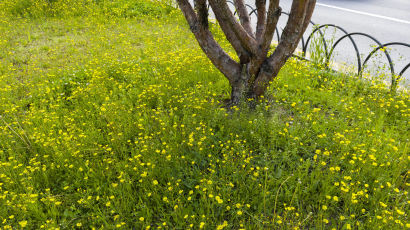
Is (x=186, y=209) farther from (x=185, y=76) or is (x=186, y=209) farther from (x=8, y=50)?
(x=8, y=50)

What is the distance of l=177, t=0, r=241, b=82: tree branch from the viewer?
3.92 meters

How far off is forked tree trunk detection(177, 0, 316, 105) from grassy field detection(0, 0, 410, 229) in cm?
39

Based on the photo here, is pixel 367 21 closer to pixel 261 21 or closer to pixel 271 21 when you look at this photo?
pixel 261 21

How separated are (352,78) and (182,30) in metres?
5.05

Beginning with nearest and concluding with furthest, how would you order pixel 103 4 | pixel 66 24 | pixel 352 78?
pixel 352 78 < pixel 66 24 < pixel 103 4

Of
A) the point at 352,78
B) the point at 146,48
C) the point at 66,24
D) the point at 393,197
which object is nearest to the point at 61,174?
the point at 393,197

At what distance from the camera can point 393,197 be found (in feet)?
9.08

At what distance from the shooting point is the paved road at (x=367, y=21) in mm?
6555

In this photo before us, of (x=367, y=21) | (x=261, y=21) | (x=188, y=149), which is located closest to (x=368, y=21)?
(x=367, y=21)

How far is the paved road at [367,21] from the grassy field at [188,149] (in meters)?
1.98

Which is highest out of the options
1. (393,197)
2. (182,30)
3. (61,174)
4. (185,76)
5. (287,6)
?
(287,6)

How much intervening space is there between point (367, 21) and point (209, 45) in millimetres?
7025

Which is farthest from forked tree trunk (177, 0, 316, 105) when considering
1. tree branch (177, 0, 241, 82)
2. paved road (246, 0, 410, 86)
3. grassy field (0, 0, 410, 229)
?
paved road (246, 0, 410, 86)

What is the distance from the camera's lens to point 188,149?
11.3 feet
